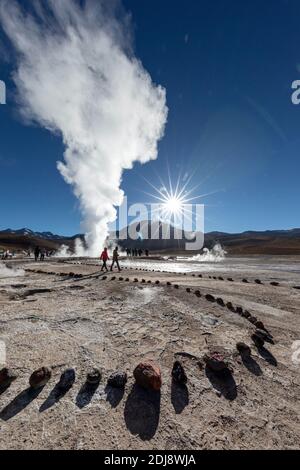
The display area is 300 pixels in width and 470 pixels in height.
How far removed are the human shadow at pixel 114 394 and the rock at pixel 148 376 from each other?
229 millimetres

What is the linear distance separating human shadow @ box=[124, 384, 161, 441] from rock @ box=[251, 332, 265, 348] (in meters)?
2.13

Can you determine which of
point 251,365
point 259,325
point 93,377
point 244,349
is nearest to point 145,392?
point 93,377

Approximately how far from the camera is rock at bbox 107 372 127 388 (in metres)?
3.06

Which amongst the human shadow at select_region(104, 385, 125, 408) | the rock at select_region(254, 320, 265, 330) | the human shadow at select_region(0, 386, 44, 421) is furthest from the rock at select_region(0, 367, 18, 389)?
the rock at select_region(254, 320, 265, 330)

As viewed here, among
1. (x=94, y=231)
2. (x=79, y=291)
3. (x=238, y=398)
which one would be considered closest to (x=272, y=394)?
(x=238, y=398)

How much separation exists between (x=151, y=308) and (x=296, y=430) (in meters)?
4.22

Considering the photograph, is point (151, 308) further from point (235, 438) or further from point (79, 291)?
point (235, 438)

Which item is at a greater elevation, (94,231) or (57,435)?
(94,231)

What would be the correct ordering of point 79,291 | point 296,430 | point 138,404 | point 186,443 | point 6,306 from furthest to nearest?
1. point 79,291
2. point 6,306
3. point 138,404
4. point 296,430
5. point 186,443

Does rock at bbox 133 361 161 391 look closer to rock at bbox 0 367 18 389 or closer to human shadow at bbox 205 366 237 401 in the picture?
human shadow at bbox 205 366 237 401

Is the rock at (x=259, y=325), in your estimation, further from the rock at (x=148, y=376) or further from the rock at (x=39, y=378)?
the rock at (x=39, y=378)

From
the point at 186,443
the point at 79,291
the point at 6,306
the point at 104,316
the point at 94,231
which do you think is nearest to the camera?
the point at 186,443

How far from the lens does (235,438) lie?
7.83 feet
